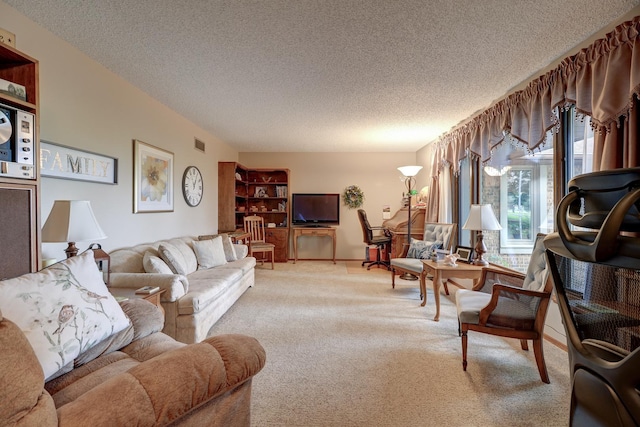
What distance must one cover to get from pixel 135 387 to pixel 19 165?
1.37 metres

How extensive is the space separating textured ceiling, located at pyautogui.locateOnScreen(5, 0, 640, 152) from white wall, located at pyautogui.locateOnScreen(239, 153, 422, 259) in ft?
8.61

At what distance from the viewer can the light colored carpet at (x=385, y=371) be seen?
62.4 inches

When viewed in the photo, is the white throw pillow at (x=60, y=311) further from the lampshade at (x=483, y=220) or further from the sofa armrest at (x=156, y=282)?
the lampshade at (x=483, y=220)

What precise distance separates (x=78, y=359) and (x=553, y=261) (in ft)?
5.95

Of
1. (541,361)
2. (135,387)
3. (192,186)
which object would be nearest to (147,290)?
(135,387)

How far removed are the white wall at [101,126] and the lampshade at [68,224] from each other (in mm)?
421

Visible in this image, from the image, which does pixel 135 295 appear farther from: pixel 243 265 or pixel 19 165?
pixel 243 265

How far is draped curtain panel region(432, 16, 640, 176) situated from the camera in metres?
1.72

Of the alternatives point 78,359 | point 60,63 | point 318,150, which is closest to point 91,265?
point 78,359

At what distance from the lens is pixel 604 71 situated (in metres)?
1.89

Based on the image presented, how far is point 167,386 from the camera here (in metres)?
0.82

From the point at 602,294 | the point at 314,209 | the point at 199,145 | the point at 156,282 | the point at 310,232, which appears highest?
the point at 199,145

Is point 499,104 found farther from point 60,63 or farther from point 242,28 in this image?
point 60,63

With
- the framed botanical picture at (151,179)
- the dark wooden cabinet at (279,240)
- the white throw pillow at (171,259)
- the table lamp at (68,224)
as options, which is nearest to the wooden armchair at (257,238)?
the dark wooden cabinet at (279,240)
